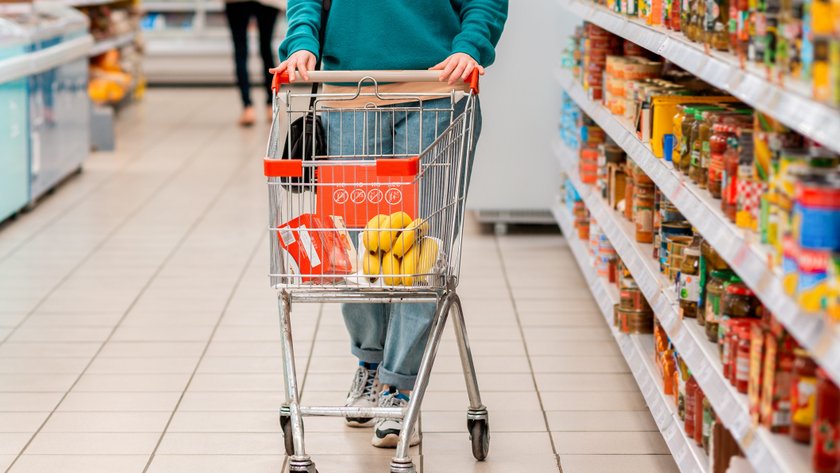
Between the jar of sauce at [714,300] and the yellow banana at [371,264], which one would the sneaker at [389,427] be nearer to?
the yellow banana at [371,264]

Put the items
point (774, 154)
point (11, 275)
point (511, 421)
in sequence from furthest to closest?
point (11, 275) < point (511, 421) < point (774, 154)

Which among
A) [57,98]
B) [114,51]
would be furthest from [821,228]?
[114,51]

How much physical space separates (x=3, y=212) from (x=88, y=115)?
2233 mm

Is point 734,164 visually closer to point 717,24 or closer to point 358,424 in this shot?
point 717,24

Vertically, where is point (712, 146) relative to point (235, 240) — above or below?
above

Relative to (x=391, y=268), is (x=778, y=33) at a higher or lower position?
higher

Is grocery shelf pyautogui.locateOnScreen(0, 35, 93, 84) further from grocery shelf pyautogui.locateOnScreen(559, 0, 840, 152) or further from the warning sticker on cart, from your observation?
grocery shelf pyautogui.locateOnScreen(559, 0, 840, 152)

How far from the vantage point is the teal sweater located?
3.02m

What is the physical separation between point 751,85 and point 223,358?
2360 mm

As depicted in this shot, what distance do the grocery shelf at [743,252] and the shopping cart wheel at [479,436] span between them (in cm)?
76

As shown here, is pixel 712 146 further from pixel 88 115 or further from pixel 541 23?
pixel 88 115

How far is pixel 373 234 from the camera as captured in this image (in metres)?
2.62

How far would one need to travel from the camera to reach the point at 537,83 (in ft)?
18.3

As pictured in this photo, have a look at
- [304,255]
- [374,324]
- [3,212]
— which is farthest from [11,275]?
[304,255]
